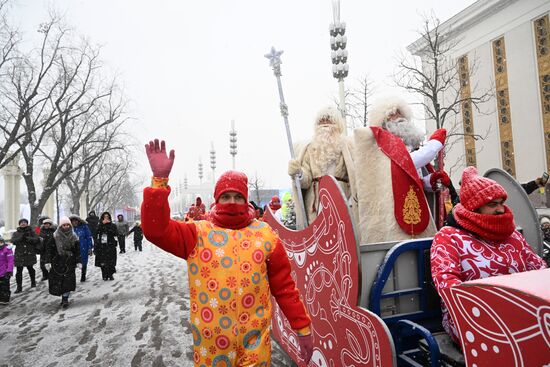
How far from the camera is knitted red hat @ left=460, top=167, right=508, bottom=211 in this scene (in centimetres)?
200

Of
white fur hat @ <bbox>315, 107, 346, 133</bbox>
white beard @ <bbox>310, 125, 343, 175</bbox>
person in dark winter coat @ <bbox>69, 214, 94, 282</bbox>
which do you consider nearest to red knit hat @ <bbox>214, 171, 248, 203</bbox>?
white beard @ <bbox>310, 125, 343, 175</bbox>

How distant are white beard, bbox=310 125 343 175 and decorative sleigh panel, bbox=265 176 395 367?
672 mm

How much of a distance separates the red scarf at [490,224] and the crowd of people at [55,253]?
7213 millimetres

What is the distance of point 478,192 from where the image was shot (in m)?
2.03

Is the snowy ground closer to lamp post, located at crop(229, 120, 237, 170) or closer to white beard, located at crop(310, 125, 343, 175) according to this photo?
white beard, located at crop(310, 125, 343, 175)

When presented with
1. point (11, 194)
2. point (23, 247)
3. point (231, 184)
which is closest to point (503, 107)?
point (23, 247)

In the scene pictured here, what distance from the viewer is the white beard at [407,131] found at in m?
2.97

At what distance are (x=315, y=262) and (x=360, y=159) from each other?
0.86 metres

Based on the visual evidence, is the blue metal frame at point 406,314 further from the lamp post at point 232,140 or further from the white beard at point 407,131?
the lamp post at point 232,140

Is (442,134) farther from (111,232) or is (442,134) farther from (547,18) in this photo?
(547,18)

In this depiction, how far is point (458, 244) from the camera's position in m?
2.04

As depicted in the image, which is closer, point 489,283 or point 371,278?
point 489,283

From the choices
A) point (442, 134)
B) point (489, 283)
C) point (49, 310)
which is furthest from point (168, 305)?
point (489, 283)

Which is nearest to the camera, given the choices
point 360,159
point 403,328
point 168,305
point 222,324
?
point 222,324
